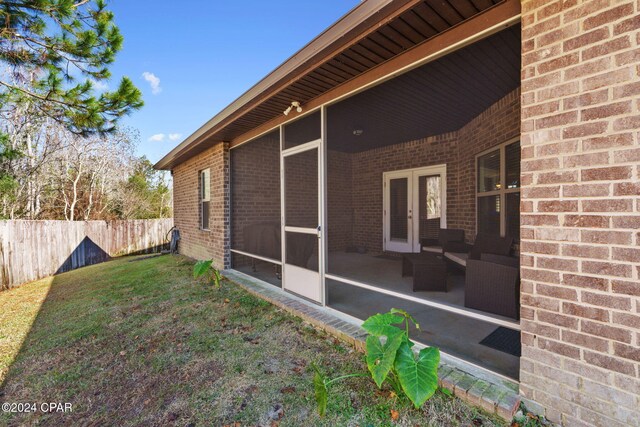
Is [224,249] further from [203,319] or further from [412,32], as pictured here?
[412,32]

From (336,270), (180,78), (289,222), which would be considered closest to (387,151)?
(336,270)

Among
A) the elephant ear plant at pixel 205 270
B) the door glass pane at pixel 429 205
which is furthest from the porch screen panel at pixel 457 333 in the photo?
the door glass pane at pixel 429 205

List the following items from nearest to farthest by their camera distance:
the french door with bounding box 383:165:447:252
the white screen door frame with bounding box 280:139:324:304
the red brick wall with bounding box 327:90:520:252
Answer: the white screen door frame with bounding box 280:139:324:304 → the red brick wall with bounding box 327:90:520:252 → the french door with bounding box 383:165:447:252

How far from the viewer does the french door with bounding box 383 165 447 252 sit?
6332 mm

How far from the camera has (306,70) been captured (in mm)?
3006

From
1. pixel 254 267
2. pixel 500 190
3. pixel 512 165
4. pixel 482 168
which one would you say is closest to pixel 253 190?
pixel 254 267

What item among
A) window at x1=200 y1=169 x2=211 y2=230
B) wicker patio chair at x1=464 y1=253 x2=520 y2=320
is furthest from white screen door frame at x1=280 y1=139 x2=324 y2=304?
window at x1=200 y1=169 x2=211 y2=230

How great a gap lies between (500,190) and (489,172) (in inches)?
20.1

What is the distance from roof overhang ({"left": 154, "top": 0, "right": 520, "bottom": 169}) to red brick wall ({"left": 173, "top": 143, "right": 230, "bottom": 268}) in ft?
5.72

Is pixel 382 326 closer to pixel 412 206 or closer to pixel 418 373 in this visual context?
pixel 418 373

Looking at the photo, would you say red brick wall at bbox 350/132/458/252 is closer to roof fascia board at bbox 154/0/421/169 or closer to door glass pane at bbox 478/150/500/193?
door glass pane at bbox 478/150/500/193

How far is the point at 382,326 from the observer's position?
212cm

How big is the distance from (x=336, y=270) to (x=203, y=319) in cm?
264

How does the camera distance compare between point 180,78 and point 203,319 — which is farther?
point 180,78
